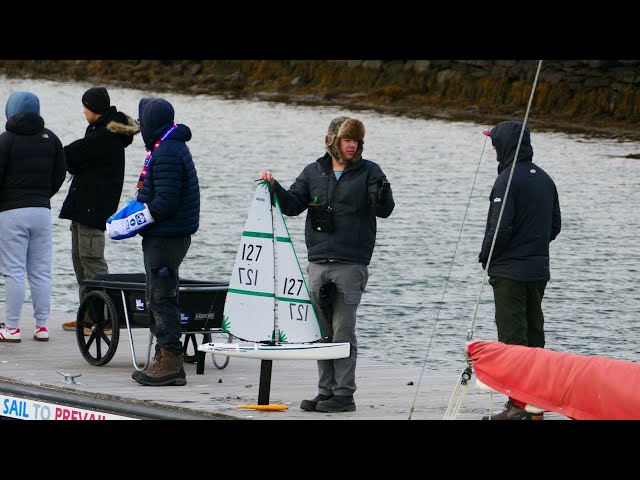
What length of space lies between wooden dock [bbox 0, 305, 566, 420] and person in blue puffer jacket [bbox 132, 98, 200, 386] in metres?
0.24

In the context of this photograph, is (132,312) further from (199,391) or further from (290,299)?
(290,299)

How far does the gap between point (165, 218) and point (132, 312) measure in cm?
100

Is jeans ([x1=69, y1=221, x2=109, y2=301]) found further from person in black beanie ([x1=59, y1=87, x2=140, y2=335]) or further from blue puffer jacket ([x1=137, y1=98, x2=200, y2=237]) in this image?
blue puffer jacket ([x1=137, y1=98, x2=200, y2=237])

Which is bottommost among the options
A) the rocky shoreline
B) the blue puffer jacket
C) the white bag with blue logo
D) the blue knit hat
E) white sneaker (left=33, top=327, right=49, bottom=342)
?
white sneaker (left=33, top=327, right=49, bottom=342)

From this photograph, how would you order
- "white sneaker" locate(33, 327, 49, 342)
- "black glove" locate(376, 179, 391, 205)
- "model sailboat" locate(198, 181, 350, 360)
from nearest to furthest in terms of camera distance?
"black glove" locate(376, 179, 391, 205), "model sailboat" locate(198, 181, 350, 360), "white sneaker" locate(33, 327, 49, 342)

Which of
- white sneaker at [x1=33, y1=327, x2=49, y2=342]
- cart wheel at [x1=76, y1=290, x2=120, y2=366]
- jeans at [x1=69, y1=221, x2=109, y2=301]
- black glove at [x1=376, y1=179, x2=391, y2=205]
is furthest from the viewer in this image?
jeans at [x1=69, y1=221, x2=109, y2=301]

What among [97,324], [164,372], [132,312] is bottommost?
[164,372]

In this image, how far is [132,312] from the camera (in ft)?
32.0

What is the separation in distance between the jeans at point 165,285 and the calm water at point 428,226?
84.1 inches

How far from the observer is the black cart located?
962 cm

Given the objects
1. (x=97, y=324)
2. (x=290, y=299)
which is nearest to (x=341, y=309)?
(x=290, y=299)

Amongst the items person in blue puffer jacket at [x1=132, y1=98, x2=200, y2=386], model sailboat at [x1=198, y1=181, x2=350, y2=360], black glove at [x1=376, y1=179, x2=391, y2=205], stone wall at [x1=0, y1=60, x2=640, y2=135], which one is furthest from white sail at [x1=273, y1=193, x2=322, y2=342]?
stone wall at [x1=0, y1=60, x2=640, y2=135]

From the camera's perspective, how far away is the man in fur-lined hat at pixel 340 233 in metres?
8.51
